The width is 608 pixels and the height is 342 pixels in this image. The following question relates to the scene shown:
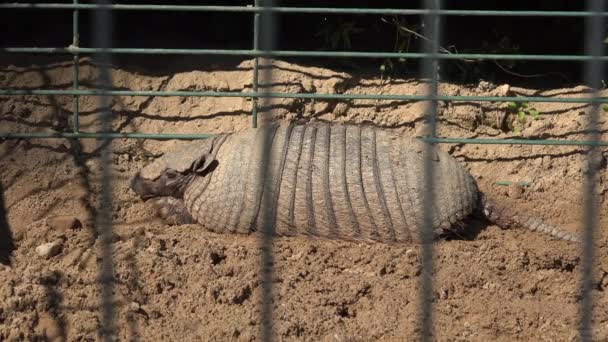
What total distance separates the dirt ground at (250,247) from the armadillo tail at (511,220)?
0.08 meters

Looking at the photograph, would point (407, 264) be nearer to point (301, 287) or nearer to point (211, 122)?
point (301, 287)

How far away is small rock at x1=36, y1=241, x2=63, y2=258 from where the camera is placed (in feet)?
16.6

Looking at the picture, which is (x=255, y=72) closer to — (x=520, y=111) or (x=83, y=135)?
(x=83, y=135)

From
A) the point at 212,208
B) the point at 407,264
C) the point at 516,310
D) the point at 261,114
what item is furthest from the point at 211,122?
the point at 516,310

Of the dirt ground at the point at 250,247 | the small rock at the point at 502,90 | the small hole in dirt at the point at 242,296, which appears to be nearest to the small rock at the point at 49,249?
the dirt ground at the point at 250,247

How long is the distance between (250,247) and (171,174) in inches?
43.4

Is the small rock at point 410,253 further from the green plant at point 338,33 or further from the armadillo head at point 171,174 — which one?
the green plant at point 338,33

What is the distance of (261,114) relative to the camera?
6508 mm

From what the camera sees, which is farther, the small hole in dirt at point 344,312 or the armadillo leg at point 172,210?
the armadillo leg at point 172,210

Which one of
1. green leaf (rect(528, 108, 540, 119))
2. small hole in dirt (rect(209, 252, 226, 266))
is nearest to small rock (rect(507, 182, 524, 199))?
green leaf (rect(528, 108, 540, 119))

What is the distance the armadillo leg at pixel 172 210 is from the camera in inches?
236

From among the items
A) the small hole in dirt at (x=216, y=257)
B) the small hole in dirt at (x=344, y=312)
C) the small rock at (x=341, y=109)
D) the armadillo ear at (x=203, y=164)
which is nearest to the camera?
the small hole in dirt at (x=344, y=312)

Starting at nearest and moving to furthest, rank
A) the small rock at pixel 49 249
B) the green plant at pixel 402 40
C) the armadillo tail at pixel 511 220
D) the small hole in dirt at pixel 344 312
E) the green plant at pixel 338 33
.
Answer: the small hole in dirt at pixel 344 312 < the small rock at pixel 49 249 < the armadillo tail at pixel 511 220 < the green plant at pixel 402 40 < the green plant at pixel 338 33

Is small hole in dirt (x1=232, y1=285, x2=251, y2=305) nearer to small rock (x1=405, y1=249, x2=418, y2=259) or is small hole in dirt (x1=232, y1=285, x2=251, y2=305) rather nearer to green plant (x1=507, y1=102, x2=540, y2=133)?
small rock (x1=405, y1=249, x2=418, y2=259)
